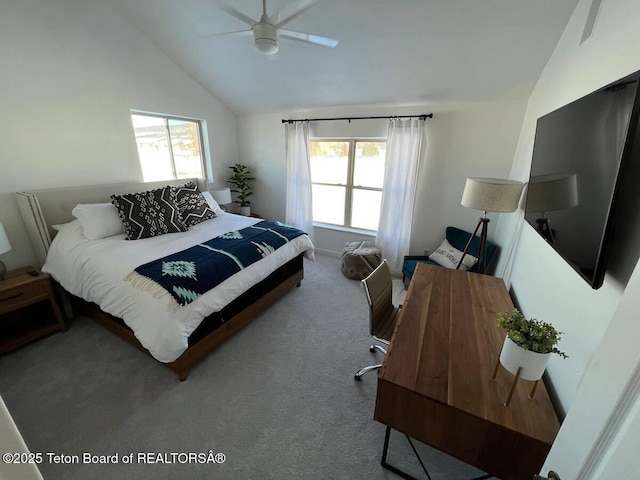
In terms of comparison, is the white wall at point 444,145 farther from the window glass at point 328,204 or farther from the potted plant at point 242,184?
the potted plant at point 242,184

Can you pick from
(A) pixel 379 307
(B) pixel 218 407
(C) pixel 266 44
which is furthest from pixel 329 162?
(B) pixel 218 407

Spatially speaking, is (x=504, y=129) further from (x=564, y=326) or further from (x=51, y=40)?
(x=51, y=40)

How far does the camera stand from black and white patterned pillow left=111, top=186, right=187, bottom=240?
249 cm

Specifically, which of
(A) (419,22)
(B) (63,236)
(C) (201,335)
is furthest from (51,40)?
(A) (419,22)

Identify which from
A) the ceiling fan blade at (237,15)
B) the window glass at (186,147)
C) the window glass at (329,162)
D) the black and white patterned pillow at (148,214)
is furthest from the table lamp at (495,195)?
the window glass at (186,147)

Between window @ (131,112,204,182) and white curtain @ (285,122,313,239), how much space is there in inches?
54.4

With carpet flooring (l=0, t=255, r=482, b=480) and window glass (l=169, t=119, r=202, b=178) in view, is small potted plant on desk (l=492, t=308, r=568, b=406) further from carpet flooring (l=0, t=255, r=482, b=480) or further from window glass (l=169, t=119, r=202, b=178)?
window glass (l=169, t=119, r=202, b=178)

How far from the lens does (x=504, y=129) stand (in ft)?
9.00

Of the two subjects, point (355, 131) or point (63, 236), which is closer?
point (63, 236)

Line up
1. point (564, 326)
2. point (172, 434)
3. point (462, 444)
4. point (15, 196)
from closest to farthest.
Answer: point (462, 444) → point (564, 326) → point (172, 434) → point (15, 196)

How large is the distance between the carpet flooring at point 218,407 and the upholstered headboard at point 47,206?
0.84 metres

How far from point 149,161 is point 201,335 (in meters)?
2.52

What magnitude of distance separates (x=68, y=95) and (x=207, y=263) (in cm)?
222

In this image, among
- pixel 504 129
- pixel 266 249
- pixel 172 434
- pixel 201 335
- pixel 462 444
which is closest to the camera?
pixel 462 444
